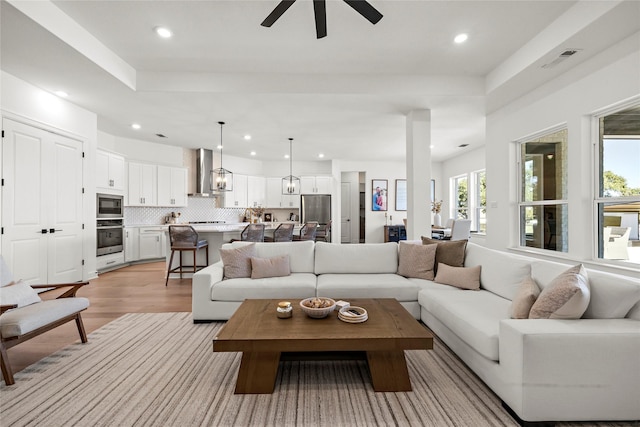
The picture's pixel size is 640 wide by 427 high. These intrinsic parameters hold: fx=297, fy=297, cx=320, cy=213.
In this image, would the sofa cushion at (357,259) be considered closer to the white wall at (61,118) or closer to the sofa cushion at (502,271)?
the sofa cushion at (502,271)

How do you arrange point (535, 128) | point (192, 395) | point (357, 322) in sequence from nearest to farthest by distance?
point (192, 395) → point (357, 322) → point (535, 128)

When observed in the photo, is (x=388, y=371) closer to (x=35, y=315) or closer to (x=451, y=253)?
(x=451, y=253)

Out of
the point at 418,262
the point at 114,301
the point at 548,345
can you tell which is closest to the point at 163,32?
the point at 114,301

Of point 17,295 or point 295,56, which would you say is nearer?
point 17,295

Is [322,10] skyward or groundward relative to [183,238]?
skyward

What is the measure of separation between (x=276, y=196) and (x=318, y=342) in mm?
7672

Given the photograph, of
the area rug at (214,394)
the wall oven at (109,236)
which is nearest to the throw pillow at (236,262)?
the area rug at (214,394)

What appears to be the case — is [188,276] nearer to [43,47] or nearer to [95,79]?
[95,79]

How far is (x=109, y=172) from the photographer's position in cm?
571

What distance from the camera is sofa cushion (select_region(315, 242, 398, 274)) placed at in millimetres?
3506

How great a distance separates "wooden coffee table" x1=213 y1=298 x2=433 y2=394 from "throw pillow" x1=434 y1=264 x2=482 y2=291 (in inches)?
41.1

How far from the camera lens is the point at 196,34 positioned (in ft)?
10.3

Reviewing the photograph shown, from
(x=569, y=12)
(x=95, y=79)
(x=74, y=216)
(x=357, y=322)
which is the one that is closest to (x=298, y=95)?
(x=95, y=79)

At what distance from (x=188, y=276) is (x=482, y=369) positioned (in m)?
4.50
